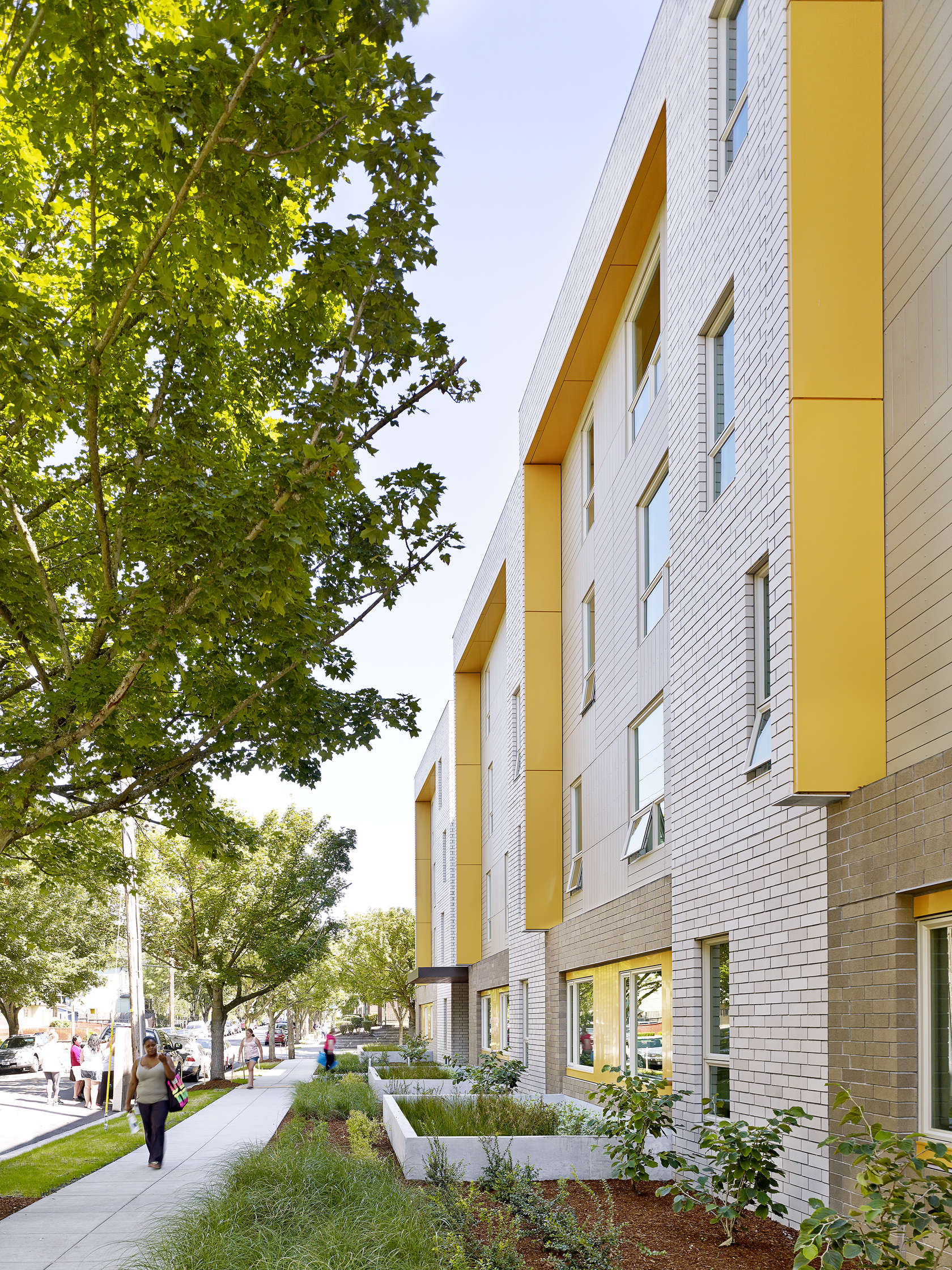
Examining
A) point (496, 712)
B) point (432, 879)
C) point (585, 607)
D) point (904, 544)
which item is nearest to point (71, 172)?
point (904, 544)

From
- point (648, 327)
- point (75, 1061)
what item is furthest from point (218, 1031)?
point (648, 327)

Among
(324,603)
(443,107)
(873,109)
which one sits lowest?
(324,603)

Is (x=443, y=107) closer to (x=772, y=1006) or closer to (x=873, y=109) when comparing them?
(x=873, y=109)

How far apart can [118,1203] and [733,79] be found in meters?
12.6

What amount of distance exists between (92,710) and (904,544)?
616cm

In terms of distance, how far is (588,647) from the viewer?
18.3 m

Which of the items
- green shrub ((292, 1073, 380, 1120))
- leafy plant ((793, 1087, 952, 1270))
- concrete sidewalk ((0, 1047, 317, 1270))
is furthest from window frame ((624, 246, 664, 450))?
green shrub ((292, 1073, 380, 1120))

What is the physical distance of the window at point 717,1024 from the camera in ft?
32.2

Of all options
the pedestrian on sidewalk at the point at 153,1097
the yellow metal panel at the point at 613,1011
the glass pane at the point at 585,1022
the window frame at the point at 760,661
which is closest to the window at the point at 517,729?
the glass pane at the point at 585,1022

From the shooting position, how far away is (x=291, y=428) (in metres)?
7.60

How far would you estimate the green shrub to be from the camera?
1830 cm

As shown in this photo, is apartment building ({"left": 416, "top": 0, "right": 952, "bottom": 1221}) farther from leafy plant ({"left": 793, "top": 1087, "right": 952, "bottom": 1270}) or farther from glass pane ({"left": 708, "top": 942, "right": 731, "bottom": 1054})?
leafy plant ({"left": 793, "top": 1087, "right": 952, "bottom": 1270})

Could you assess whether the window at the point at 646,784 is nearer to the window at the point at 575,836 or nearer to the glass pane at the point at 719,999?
the glass pane at the point at 719,999

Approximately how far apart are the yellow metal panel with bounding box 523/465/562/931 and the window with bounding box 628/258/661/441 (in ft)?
18.2
